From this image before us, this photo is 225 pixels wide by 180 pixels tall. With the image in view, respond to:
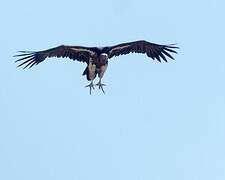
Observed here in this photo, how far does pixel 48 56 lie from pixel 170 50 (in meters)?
6.90

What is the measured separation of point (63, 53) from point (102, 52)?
2.67 m

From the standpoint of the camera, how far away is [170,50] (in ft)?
146

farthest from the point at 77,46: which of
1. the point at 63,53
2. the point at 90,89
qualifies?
the point at 90,89

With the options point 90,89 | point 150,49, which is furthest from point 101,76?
point 150,49

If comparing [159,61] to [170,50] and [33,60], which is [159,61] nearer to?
[170,50]

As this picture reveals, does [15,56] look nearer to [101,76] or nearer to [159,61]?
[101,76]

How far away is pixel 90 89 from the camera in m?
40.9

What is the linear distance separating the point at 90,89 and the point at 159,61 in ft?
16.8

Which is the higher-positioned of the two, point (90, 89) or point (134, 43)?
point (134, 43)

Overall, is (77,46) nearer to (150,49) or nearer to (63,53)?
(63,53)

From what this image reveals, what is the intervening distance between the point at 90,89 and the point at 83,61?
3.00m

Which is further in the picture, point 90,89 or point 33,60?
point 33,60

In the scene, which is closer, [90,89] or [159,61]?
[90,89]

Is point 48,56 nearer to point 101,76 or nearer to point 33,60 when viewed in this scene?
point 33,60
